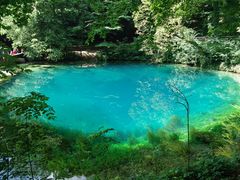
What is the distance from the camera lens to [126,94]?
12.9 m

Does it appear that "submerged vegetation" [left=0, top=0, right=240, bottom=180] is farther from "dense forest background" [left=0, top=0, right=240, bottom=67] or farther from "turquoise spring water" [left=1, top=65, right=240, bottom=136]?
"turquoise spring water" [left=1, top=65, right=240, bottom=136]

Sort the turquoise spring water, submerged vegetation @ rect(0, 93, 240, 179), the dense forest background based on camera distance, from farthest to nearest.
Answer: the dense forest background < the turquoise spring water < submerged vegetation @ rect(0, 93, 240, 179)

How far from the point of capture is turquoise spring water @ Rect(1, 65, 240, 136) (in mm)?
9508

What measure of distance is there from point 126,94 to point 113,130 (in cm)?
454

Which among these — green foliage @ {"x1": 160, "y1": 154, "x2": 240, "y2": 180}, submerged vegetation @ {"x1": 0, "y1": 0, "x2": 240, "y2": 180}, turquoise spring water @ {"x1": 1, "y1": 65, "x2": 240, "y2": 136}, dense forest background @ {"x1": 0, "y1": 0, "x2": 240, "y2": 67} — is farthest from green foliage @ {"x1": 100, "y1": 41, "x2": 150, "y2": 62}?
green foliage @ {"x1": 160, "y1": 154, "x2": 240, "y2": 180}

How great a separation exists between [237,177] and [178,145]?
2.16 meters

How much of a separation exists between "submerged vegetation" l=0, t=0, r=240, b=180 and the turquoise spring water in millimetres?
968

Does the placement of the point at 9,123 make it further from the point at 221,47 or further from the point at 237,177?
the point at 221,47

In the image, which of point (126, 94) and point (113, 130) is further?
point (126, 94)

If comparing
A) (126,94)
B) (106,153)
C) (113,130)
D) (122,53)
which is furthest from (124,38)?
(106,153)

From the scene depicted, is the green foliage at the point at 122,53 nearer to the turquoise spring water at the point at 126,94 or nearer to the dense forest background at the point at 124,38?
the dense forest background at the point at 124,38

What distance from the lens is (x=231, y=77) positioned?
48.8 feet

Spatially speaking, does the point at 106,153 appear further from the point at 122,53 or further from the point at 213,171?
the point at 122,53

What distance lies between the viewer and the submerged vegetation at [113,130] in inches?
99.3
